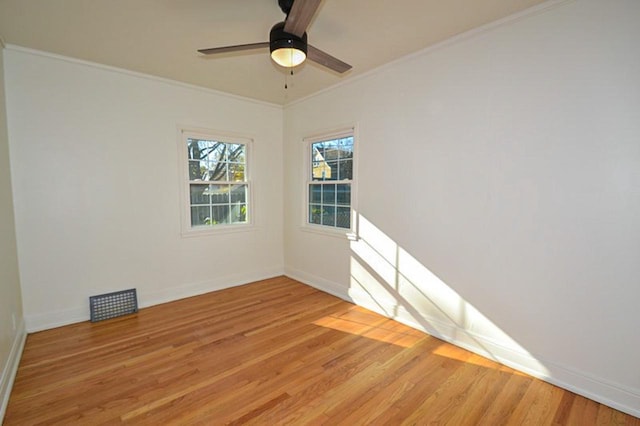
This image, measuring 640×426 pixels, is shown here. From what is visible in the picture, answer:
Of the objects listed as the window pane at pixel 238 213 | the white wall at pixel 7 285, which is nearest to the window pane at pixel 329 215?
the window pane at pixel 238 213

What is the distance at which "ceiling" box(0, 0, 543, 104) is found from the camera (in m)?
2.10

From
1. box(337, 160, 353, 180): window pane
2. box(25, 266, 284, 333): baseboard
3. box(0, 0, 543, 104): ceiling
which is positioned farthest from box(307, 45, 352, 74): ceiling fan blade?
box(25, 266, 284, 333): baseboard

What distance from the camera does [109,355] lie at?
2479 mm

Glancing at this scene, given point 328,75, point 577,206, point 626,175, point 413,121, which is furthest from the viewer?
point 328,75

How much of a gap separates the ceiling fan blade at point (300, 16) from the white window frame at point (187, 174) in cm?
244

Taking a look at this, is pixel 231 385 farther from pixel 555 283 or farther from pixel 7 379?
pixel 555 283

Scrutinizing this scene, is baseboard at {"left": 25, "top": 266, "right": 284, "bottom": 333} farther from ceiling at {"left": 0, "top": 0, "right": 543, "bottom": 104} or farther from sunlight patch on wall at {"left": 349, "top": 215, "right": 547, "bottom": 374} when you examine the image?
ceiling at {"left": 0, "top": 0, "right": 543, "bottom": 104}

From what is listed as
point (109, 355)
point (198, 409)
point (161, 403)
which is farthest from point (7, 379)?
point (198, 409)

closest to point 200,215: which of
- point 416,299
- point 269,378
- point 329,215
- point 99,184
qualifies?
point 99,184

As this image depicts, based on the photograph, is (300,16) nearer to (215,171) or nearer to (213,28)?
(213,28)

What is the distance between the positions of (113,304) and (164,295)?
21.1 inches

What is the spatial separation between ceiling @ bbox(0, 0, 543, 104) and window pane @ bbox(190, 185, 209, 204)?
1.43 m

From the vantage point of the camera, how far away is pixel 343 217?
379 cm

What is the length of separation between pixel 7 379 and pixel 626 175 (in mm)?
4410
